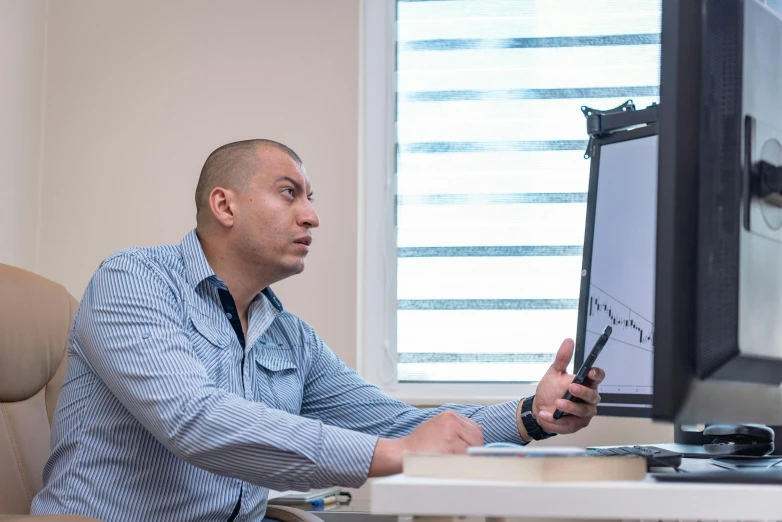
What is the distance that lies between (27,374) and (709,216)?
1.29 m

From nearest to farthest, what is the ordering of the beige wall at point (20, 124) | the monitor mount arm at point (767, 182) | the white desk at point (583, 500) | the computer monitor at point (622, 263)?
the white desk at point (583, 500)
the monitor mount arm at point (767, 182)
the computer monitor at point (622, 263)
the beige wall at point (20, 124)

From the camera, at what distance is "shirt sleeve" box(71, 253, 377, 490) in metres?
1.08

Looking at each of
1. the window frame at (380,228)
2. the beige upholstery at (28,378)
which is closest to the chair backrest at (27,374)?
the beige upholstery at (28,378)

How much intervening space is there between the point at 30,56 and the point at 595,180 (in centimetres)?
177

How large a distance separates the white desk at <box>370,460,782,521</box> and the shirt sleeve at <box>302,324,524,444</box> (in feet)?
2.70

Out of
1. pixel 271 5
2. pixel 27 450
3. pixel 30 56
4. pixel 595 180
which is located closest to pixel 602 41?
pixel 595 180

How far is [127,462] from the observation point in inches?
54.6

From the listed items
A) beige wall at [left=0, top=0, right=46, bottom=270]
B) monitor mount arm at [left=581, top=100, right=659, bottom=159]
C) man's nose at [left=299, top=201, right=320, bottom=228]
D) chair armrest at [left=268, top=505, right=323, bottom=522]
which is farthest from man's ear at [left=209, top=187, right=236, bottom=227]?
beige wall at [left=0, top=0, right=46, bottom=270]

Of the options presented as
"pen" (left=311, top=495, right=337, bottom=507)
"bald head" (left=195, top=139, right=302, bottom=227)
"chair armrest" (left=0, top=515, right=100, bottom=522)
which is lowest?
"pen" (left=311, top=495, right=337, bottom=507)

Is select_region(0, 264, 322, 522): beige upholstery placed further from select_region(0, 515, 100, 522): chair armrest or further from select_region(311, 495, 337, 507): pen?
select_region(311, 495, 337, 507): pen

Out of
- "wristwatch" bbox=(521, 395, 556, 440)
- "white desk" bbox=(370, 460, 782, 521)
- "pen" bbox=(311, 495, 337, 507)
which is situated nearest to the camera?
"white desk" bbox=(370, 460, 782, 521)

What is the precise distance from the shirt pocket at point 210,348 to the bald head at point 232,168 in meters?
0.32

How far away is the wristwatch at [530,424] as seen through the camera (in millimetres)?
1442

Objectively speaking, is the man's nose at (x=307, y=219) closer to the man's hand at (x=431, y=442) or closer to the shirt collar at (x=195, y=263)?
the shirt collar at (x=195, y=263)
